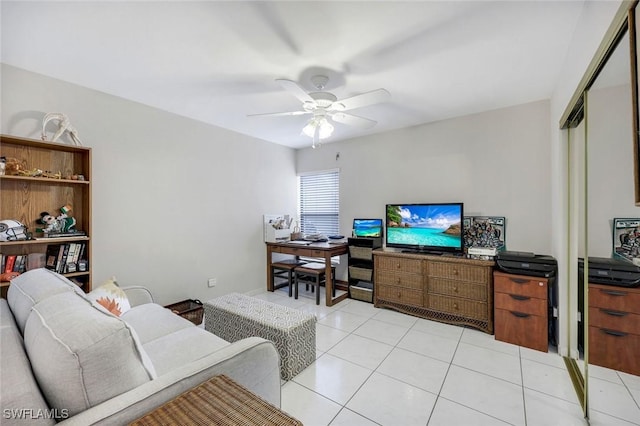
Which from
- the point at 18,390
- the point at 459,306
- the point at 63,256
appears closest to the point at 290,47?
the point at 18,390

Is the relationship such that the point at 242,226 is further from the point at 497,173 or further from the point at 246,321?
the point at 497,173

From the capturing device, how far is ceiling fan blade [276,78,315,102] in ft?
6.11

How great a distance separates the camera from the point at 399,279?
3.32 meters

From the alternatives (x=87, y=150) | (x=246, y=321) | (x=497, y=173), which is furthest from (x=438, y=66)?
(x=87, y=150)

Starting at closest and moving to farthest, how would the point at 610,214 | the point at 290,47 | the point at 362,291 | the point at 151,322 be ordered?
the point at 610,214
the point at 290,47
the point at 151,322
the point at 362,291

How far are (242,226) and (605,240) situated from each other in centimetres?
372

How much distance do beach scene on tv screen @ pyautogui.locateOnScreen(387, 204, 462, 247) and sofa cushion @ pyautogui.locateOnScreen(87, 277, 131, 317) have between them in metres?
2.99

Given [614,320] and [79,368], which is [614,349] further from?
[79,368]

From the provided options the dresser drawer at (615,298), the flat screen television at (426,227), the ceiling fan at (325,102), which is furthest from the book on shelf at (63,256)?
the dresser drawer at (615,298)

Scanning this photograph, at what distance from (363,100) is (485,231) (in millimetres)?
2218

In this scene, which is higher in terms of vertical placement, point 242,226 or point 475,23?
point 475,23

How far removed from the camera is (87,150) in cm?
237

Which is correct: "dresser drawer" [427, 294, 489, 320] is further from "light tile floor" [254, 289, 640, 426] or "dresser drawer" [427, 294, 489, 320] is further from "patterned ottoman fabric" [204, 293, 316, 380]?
"patterned ottoman fabric" [204, 293, 316, 380]

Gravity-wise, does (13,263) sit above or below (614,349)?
above
